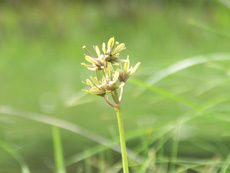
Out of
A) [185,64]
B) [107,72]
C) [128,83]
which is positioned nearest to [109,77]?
[107,72]

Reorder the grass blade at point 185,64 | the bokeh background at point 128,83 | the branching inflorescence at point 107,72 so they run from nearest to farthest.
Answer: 1. the branching inflorescence at point 107,72
2. the grass blade at point 185,64
3. the bokeh background at point 128,83

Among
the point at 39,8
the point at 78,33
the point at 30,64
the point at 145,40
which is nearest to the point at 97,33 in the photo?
the point at 78,33

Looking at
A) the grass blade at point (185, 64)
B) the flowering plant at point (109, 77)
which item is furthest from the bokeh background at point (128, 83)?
the flowering plant at point (109, 77)

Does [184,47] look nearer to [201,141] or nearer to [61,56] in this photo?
[61,56]

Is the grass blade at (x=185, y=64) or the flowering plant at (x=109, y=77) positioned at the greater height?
the grass blade at (x=185, y=64)

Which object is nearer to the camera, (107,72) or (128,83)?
(107,72)

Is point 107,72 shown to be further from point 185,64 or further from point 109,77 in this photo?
point 185,64

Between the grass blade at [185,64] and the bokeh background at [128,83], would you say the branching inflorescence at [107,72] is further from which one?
the grass blade at [185,64]

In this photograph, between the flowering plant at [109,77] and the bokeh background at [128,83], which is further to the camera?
the bokeh background at [128,83]
